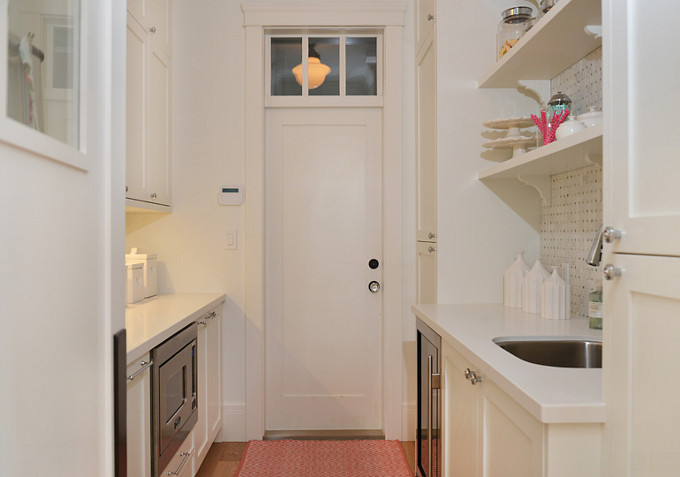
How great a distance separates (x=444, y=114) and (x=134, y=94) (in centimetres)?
145

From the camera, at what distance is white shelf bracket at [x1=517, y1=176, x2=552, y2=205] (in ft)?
7.76

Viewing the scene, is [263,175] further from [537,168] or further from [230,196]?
[537,168]

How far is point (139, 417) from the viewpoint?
66.9 inches

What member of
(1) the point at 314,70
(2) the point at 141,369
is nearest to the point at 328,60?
(1) the point at 314,70

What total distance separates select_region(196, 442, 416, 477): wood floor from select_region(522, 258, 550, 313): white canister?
1118 millimetres

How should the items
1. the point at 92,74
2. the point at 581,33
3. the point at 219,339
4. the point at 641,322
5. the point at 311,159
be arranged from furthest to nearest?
the point at 311,159 < the point at 219,339 < the point at 581,33 < the point at 92,74 < the point at 641,322

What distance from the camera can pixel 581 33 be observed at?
180 cm

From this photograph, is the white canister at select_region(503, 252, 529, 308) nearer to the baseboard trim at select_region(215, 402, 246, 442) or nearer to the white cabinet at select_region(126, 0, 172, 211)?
the baseboard trim at select_region(215, 402, 246, 442)

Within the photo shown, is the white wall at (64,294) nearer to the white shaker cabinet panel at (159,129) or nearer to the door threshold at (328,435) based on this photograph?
the white shaker cabinet panel at (159,129)

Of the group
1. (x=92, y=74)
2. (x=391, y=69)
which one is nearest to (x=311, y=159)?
(x=391, y=69)

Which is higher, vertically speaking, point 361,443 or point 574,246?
point 574,246

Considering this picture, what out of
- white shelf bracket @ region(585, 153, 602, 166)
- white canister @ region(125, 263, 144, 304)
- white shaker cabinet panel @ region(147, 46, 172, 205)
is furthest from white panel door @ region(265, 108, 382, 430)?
white shelf bracket @ region(585, 153, 602, 166)

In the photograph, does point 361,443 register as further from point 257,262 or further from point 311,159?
point 311,159

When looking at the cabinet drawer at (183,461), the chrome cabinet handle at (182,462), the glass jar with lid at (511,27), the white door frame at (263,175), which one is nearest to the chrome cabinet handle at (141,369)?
the cabinet drawer at (183,461)
